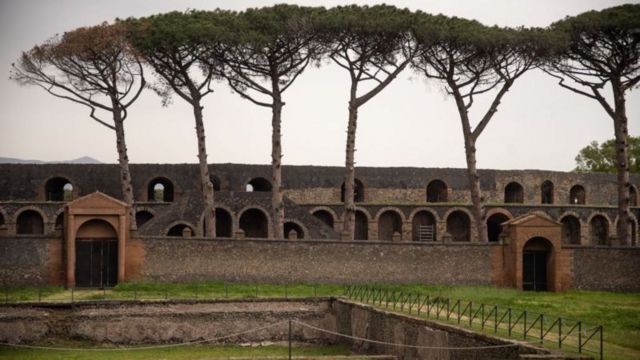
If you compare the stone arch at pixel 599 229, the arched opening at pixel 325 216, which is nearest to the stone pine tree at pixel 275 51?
the arched opening at pixel 325 216

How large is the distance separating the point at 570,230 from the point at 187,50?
72.4ft

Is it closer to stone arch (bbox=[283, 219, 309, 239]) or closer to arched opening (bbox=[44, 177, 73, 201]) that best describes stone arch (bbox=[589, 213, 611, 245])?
stone arch (bbox=[283, 219, 309, 239])

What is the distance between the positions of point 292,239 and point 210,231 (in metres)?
3.81

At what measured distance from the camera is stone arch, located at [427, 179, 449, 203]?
47.5 meters

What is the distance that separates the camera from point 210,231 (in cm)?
3497

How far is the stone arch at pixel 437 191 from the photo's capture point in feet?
156

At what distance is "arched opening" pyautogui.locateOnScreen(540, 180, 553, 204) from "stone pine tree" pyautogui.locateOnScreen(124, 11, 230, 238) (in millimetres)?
20308

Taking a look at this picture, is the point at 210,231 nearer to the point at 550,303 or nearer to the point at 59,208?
the point at 59,208

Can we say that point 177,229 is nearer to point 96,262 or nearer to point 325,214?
point 325,214

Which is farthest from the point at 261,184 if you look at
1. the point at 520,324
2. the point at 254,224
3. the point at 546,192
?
the point at 520,324

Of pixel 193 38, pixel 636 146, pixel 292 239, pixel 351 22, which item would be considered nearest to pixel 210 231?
pixel 292 239

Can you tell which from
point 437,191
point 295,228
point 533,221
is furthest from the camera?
point 437,191

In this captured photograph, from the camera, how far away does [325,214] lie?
147 feet

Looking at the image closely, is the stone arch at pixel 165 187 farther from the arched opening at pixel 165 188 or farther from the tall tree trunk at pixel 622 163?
the tall tree trunk at pixel 622 163
